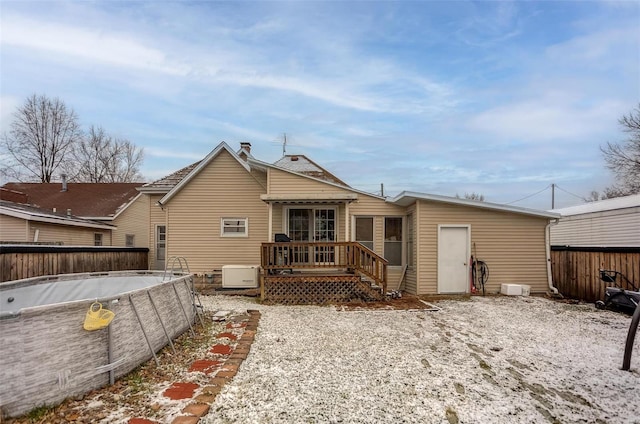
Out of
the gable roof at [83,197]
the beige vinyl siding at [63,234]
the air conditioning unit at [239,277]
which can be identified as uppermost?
the gable roof at [83,197]

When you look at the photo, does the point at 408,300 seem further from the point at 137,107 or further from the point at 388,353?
the point at 137,107

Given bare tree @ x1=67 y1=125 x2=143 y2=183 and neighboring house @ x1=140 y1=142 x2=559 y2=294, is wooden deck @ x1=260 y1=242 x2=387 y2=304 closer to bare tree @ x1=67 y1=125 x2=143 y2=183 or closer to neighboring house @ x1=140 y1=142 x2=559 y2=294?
neighboring house @ x1=140 y1=142 x2=559 y2=294

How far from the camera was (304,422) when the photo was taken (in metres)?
3.07

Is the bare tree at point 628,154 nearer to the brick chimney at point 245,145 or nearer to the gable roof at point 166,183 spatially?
the brick chimney at point 245,145

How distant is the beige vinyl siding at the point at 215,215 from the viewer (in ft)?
38.8

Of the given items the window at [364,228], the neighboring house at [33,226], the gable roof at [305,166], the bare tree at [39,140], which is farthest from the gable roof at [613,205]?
the bare tree at [39,140]

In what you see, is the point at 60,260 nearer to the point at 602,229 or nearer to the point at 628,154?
the point at 602,229

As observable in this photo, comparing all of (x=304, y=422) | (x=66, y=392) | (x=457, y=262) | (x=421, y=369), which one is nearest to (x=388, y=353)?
(x=421, y=369)

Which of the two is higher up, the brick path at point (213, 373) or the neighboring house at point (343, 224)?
the neighboring house at point (343, 224)

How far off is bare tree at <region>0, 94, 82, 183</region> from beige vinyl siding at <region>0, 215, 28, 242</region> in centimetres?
1816

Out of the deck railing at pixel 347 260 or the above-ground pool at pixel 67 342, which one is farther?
the deck railing at pixel 347 260

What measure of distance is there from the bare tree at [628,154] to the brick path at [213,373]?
2531 centimetres

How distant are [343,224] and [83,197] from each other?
50.3ft

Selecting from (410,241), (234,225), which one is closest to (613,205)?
(410,241)
